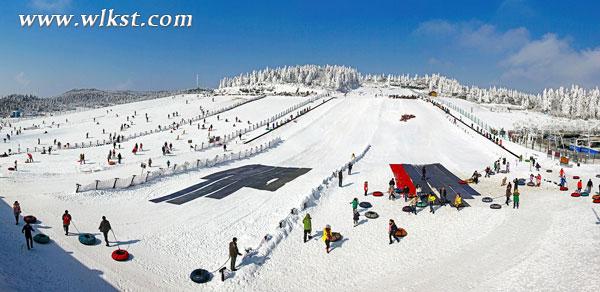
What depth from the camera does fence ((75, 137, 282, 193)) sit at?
2723cm

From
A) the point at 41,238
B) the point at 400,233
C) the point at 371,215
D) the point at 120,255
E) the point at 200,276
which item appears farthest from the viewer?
the point at 371,215

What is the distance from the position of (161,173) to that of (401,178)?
19.6m

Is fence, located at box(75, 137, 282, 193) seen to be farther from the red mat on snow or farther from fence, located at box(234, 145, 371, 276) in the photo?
the red mat on snow

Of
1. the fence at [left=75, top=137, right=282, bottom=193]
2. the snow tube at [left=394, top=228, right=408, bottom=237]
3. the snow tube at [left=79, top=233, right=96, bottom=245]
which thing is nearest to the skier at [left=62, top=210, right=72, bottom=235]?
the snow tube at [left=79, top=233, right=96, bottom=245]

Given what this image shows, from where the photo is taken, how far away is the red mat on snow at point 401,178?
3074cm

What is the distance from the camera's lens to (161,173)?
32750 mm

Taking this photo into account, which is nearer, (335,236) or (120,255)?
(120,255)

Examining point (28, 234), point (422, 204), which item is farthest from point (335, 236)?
point (28, 234)

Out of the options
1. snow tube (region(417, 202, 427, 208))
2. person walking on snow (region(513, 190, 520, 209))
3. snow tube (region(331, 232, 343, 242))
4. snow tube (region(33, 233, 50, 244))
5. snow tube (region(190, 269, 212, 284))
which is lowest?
snow tube (region(190, 269, 212, 284))

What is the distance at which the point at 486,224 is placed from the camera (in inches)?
876

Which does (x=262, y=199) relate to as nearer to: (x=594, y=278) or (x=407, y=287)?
(x=407, y=287)

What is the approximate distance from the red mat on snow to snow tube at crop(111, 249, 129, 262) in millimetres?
18488

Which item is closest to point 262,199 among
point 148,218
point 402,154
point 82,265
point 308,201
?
point 308,201

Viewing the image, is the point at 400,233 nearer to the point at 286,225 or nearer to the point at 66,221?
the point at 286,225
